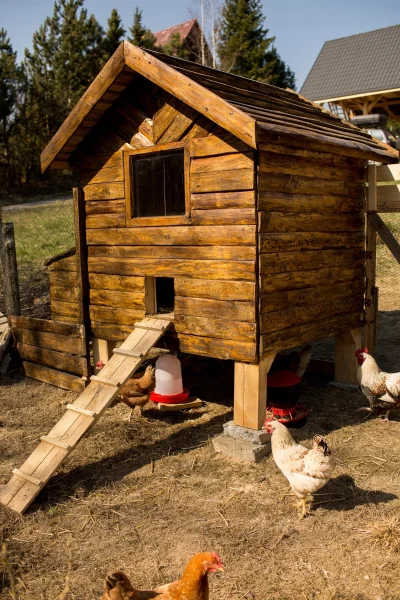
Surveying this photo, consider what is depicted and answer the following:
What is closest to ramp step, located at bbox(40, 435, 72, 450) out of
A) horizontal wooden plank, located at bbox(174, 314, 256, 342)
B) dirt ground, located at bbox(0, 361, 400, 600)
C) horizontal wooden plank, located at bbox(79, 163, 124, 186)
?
dirt ground, located at bbox(0, 361, 400, 600)

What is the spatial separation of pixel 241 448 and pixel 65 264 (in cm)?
356

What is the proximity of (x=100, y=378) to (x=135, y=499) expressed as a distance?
1307mm

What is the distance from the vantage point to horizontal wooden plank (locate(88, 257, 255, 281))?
16.5 ft

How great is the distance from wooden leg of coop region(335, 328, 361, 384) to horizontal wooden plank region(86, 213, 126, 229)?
3025 millimetres

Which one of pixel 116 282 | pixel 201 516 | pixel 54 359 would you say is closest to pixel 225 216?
pixel 116 282

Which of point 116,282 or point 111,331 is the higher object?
point 116,282

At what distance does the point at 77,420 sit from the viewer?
4895 millimetres

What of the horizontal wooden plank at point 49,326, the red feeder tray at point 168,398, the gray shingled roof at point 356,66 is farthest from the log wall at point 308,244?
the gray shingled roof at point 356,66

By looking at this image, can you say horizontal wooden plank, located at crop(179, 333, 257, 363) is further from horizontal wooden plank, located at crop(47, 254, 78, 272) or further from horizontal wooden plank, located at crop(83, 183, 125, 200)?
horizontal wooden plank, located at crop(47, 254, 78, 272)

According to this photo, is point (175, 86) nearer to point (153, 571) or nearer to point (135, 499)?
point (135, 499)

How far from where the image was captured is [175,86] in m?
4.94

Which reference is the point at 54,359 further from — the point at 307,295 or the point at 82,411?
the point at 307,295

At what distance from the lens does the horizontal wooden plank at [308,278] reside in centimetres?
509

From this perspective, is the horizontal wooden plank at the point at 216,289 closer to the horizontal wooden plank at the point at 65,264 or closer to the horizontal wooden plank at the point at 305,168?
the horizontal wooden plank at the point at 305,168
